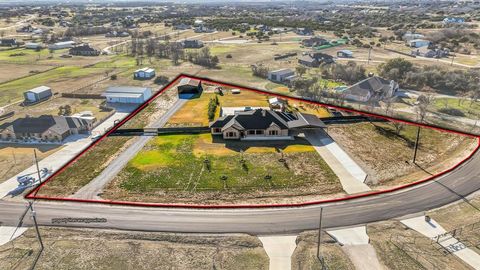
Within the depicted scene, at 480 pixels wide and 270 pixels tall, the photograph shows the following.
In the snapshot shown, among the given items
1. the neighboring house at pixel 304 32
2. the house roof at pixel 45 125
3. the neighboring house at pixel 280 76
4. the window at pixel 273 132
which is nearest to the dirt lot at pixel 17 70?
the house roof at pixel 45 125

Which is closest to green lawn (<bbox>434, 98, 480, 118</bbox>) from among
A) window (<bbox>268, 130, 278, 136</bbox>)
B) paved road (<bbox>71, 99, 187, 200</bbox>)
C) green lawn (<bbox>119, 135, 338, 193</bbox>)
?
window (<bbox>268, 130, 278, 136</bbox>)

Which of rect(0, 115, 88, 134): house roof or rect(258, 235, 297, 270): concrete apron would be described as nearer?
rect(258, 235, 297, 270): concrete apron

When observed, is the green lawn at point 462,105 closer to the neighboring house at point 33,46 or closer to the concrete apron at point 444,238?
the concrete apron at point 444,238

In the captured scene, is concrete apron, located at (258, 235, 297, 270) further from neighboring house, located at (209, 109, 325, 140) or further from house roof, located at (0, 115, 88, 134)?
house roof, located at (0, 115, 88, 134)

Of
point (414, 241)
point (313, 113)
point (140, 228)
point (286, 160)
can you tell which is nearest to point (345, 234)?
point (414, 241)

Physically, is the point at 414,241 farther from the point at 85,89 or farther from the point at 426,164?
the point at 85,89

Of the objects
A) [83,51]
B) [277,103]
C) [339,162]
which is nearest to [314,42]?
[277,103]

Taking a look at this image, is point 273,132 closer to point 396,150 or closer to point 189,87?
point 396,150
